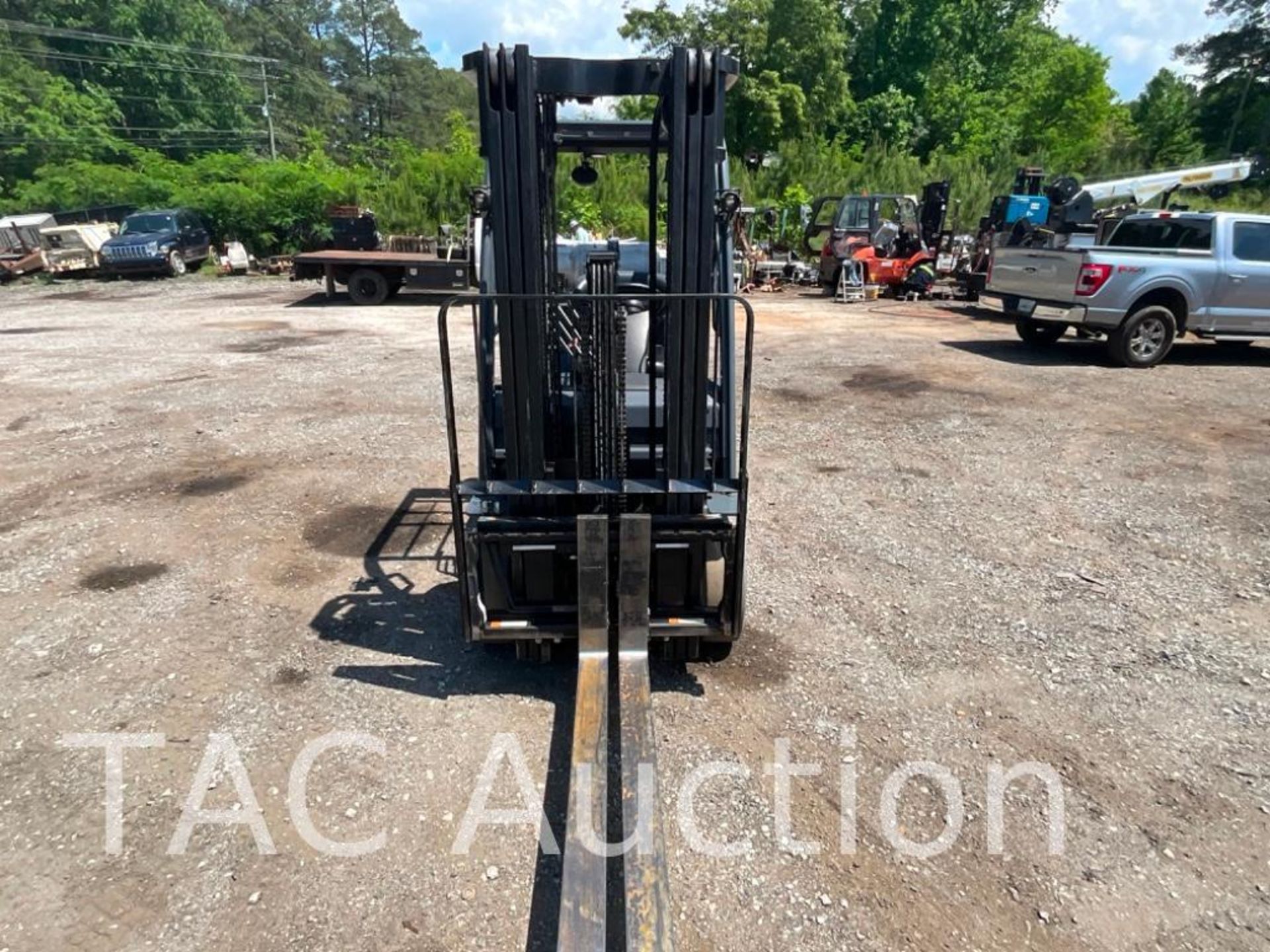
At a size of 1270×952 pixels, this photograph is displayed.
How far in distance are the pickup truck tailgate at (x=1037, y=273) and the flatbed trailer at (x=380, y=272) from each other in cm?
1141

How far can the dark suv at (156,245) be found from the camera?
859 inches

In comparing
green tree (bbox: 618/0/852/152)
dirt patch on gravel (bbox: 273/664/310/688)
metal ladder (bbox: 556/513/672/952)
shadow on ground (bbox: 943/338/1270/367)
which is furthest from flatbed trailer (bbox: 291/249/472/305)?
green tree (bbox: 618/0/852/152)

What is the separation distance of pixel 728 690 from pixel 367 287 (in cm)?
1692

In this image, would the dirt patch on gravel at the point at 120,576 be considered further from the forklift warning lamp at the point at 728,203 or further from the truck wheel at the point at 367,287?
the truck wheel at the point at 367,287

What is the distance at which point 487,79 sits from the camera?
3.12m

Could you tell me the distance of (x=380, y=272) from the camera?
18.1 meters

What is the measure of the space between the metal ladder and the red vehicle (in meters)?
17.7

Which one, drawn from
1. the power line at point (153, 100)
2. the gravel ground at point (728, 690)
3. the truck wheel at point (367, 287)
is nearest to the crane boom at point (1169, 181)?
the gravel ground at point (728, 690)

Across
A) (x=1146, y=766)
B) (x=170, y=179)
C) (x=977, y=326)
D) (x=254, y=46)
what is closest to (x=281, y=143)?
(x=254, y=46)

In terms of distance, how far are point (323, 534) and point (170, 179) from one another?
1223 inches

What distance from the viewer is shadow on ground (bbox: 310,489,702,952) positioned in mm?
3051

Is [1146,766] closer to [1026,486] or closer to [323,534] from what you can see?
[1026,486]

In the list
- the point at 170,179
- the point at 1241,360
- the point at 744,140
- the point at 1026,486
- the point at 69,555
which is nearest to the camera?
the point at 69,555

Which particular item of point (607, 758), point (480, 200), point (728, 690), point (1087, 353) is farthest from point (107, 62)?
point (607, 758)
